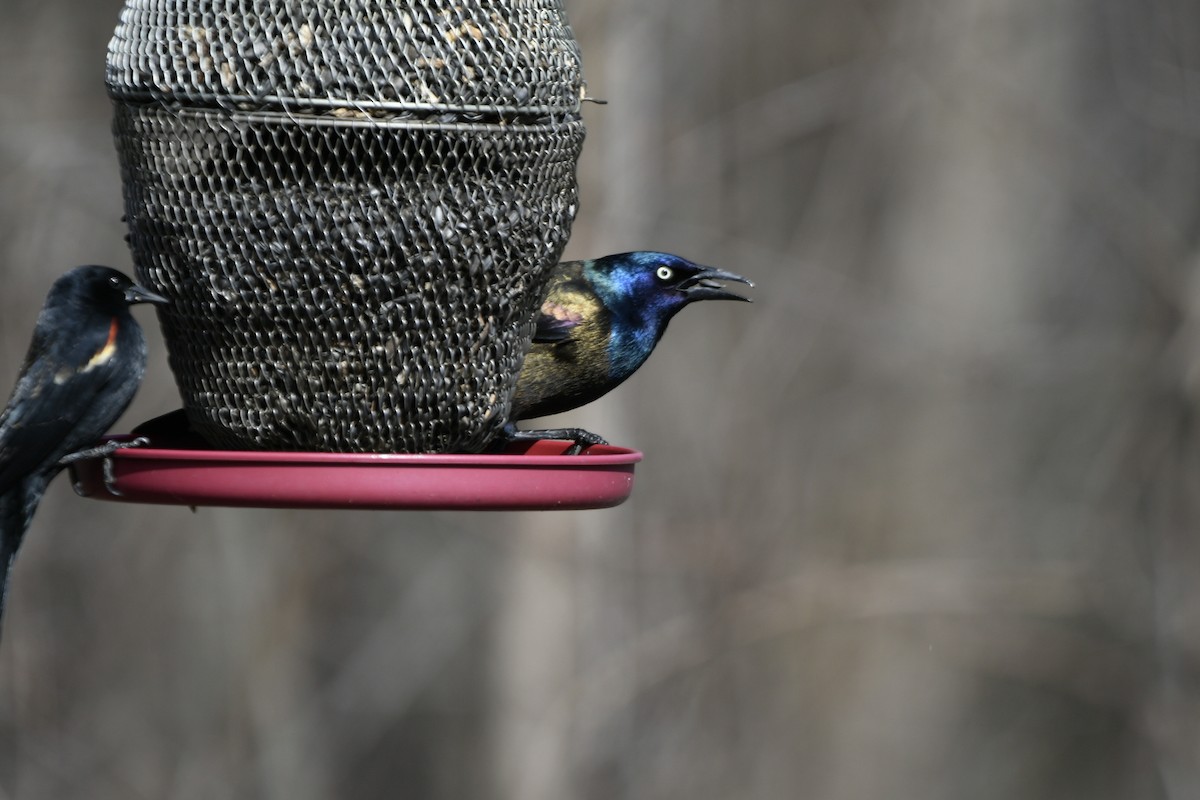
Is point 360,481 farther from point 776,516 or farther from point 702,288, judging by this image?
point 776,516

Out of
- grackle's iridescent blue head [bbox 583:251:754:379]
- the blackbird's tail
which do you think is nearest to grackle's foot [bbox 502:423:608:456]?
grackle's iridescent blue head [bbox 583:251:754:379]

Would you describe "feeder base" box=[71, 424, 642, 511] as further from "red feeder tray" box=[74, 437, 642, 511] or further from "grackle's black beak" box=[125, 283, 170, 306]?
"grackle's black beak" box=[125, 283, 170, 306]

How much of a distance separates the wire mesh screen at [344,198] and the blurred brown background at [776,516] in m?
4.24

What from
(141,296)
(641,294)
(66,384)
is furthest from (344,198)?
(641,294)

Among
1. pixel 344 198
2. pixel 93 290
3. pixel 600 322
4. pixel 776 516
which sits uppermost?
pixel 344 198

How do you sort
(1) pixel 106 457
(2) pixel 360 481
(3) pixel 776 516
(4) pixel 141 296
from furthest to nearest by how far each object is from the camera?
(3) pixel 776 516
(4) pixel 141 296
(1) pixel 106 457
(2) pixel 360 481

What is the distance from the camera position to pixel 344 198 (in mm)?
3955

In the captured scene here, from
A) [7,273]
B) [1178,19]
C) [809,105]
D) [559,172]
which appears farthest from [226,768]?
[1178,19]

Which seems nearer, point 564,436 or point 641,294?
point 564,436

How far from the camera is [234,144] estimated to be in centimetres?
393

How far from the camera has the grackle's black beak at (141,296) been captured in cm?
413

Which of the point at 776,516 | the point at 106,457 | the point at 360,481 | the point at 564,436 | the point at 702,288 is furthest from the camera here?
the point at 776,516

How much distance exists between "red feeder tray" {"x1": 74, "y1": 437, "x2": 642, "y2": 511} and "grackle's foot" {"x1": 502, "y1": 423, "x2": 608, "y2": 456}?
27.3 inches

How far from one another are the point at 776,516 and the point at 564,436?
18.5 ft
